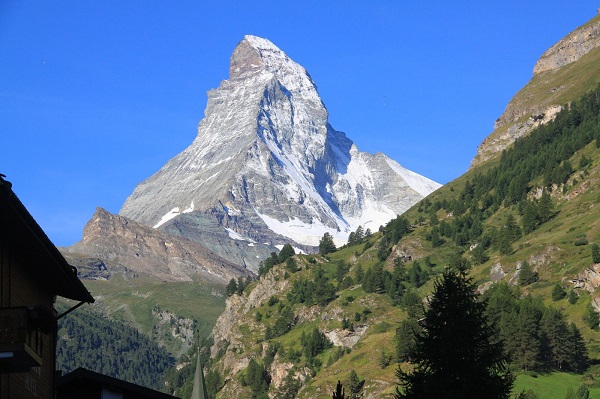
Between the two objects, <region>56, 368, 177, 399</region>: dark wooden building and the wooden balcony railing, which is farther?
<region>56, 368, 177, 399</region>: dark wooden building

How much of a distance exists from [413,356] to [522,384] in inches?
4331

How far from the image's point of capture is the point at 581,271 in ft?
641

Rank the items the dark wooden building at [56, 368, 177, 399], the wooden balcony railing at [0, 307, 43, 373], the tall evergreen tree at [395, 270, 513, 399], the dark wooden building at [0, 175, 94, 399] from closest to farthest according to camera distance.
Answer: the wooden balcony railing at [0, 307, 43, 373] → the dark wooden building at [0, 175, 94, 399] → the dark wooden building at [56, 368, 177, 399] → the tall evergreen tree at [395, 270, 513, 399]

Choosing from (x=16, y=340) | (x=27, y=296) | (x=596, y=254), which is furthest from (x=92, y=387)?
(x=596, y=254)

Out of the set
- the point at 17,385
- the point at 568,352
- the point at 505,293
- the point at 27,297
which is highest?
the point at 505,293

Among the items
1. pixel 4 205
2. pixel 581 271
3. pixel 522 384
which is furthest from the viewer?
pixel 581 271

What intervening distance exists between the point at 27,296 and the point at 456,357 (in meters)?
18.7

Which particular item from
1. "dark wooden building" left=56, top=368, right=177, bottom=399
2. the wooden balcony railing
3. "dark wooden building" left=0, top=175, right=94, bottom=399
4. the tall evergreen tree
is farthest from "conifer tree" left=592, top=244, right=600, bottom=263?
the wooden balcony railing

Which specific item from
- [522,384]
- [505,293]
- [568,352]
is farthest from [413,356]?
[505,293]

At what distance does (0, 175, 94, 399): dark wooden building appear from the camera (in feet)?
69.5

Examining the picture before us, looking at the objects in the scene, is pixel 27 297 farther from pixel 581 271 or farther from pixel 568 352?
pixel 581 271

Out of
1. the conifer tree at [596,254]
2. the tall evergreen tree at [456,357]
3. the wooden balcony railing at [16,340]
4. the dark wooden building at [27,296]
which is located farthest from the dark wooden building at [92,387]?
the conifer tree at [596,254]

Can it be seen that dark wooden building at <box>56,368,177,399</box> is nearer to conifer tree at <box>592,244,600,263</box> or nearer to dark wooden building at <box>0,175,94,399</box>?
dark wooden building at <box>0,175,94,399</box>

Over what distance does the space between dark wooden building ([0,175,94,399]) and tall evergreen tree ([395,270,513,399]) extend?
15.4 meters
